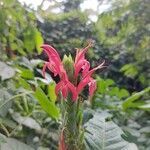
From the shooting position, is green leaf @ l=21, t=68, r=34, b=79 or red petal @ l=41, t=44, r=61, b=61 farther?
green leaf @ l=21, t=68, r=34, b=79

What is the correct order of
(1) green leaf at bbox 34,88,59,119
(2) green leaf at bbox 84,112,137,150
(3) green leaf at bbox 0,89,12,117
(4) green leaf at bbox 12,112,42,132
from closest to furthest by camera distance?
(2) green leaf at bbox 84,112,137,150
(1) green leaf at bbox 34,88,59,119
(3) green leaf at bbox 0,89,12,117
(4) green leaf at bbox 12,112,42,132

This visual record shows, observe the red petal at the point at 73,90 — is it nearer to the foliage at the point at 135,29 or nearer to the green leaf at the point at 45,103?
the green leaf at the point at 45,103

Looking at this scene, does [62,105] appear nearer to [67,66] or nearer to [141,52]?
[67,66]

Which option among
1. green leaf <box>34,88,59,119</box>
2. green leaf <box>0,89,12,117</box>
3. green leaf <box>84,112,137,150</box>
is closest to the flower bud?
green leaf <box>84,112,137,150</box>

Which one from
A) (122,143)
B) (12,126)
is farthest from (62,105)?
(12,126)

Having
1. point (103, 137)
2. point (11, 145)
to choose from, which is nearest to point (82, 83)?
point (103, 137)

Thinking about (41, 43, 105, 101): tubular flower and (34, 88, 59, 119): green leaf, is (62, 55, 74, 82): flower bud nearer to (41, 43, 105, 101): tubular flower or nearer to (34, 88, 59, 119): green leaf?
(41, 43, 105, 101): tubular flower

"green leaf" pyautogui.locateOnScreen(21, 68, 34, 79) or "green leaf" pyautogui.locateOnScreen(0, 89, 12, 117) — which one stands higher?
"green leaf" pyautogui.locateOnScreen(21, 68, 34, 79)

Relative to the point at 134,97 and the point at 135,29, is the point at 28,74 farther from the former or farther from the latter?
the point at 135,29
